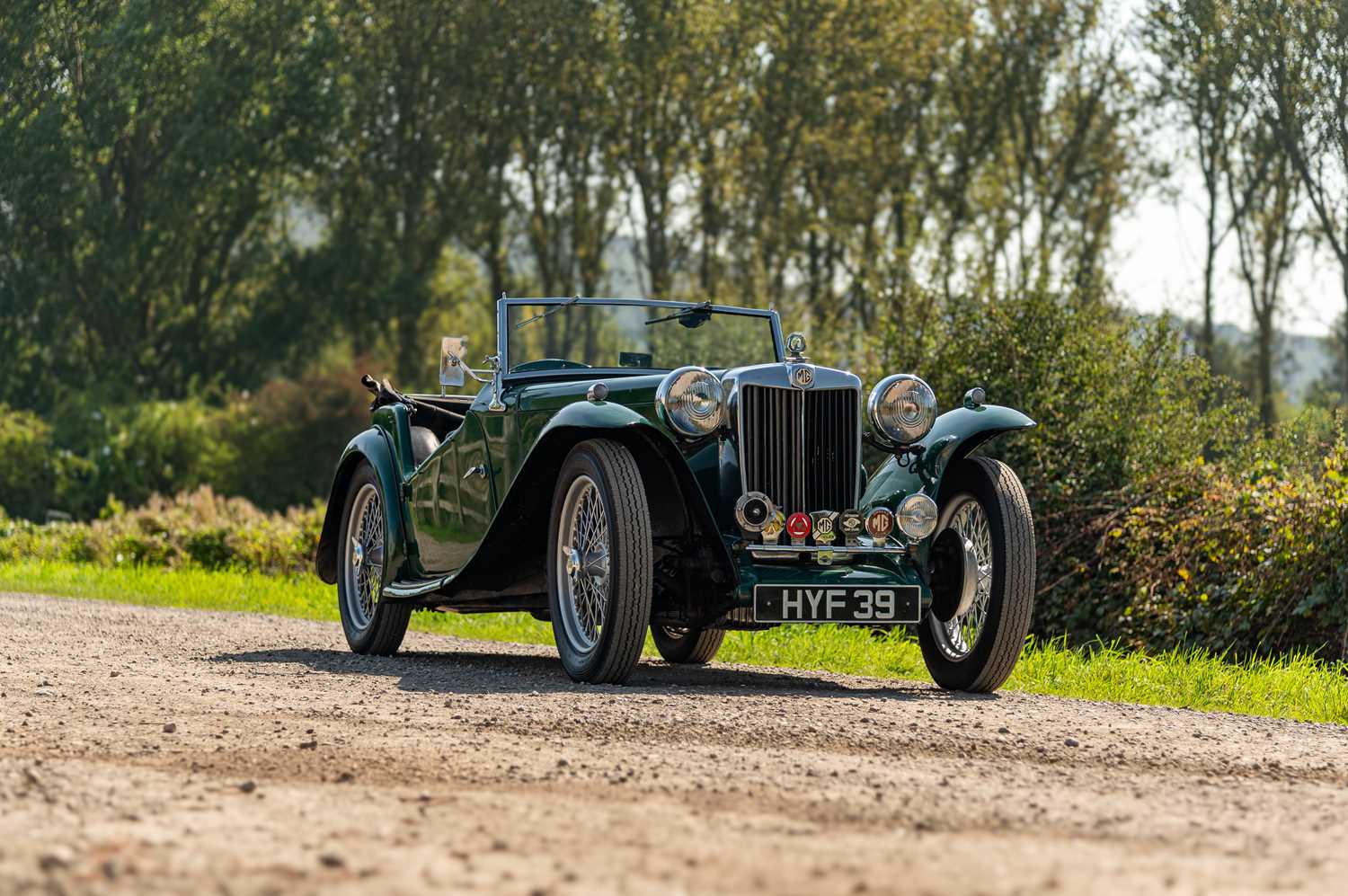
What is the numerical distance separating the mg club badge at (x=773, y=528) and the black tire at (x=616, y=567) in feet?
1.76

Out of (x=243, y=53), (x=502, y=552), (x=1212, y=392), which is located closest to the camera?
(x=502, y=552)

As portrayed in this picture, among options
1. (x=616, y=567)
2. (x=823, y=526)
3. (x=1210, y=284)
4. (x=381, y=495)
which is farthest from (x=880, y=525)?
(x=1210, y=284)

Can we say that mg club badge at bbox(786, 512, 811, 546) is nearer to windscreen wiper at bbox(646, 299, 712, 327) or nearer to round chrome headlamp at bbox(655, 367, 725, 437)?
round chrome headlamp at bbox(655, 367, 725, 437)

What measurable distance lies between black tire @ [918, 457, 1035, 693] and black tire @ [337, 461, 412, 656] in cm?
320

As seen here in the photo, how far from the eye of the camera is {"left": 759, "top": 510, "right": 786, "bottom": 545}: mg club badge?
708 cm

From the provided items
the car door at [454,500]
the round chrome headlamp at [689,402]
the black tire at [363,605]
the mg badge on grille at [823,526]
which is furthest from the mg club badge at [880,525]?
the black tire at [363,605]

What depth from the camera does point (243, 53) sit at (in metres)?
35.6

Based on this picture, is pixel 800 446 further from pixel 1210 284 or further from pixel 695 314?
pixel 1210 284

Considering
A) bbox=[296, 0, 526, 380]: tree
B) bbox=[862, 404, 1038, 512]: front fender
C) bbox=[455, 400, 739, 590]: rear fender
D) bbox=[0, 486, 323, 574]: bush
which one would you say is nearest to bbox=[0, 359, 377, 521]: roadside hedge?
bbox=[0, 486, 323, 574]: bush

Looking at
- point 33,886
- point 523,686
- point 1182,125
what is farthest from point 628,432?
point 1182,125

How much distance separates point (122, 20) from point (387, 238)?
8053 mm

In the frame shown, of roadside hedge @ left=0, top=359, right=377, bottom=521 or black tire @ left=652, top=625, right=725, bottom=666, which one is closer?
black tire @ left=652, top=625, right=725, bottom=666

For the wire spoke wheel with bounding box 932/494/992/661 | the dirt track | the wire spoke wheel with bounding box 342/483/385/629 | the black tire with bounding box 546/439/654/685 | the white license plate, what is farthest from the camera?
the wire spoke wheel with bounding box 342/483/385/629

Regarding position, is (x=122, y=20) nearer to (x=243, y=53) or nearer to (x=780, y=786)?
(x=243, y=53)
